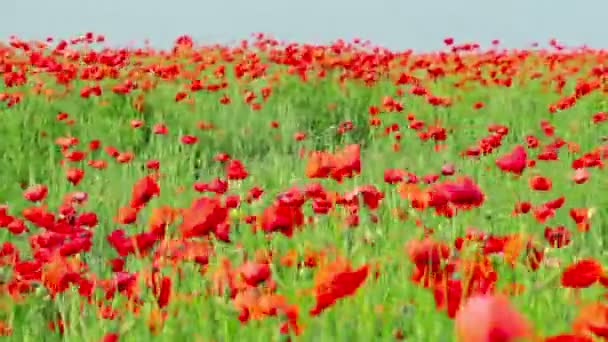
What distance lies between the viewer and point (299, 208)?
3.25 metres

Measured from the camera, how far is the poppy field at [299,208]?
91.9 inches

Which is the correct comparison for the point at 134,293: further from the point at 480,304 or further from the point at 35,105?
the point at 35,105

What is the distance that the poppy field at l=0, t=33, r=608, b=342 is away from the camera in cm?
233

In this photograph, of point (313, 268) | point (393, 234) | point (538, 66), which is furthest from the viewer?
point (538, 66)

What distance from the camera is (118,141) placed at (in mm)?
7309

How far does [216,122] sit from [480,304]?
7.06 m

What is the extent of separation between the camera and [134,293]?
2.70m

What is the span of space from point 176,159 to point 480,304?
18.7 ft

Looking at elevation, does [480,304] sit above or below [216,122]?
above

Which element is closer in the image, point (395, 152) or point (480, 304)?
point (480, 304)

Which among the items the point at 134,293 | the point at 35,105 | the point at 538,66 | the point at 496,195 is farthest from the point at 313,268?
the point at 538,66

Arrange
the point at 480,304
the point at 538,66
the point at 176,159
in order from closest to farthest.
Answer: the point at 480,304 < the point at 176,159 < the point at 538,66

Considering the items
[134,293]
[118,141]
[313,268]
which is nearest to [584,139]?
[118,141]

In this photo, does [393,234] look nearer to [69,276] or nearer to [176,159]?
[69,276]
